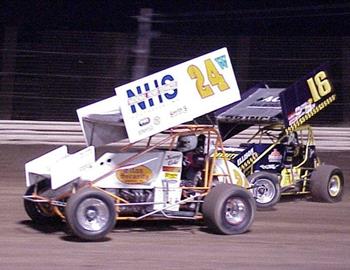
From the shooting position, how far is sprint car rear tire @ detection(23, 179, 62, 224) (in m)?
13.2

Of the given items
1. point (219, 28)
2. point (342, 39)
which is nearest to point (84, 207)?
point (342, 39)

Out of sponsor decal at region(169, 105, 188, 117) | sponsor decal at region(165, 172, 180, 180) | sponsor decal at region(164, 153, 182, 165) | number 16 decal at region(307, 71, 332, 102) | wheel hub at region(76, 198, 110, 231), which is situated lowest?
wheel hub at region(76, 198, 110, 231)

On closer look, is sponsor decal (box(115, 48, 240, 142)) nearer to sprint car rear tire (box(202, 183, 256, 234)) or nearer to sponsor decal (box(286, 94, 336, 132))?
sprint car rear tire (box(202, 183, 256, 234))

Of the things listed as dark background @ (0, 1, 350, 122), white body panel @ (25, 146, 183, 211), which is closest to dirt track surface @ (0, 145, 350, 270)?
white body panel @ (25, 146, 183, 211)

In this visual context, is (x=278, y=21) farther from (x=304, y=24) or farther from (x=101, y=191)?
(x=101, y=191)

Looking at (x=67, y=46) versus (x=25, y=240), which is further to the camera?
(x=67, y=46)

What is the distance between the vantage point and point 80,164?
1287 cm

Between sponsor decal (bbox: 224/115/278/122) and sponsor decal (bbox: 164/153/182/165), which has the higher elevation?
sponsor decal (bbox: 224/115/278/122)

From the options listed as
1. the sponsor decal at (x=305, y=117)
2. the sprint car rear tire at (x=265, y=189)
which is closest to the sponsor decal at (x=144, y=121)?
the sprint car rear tire at (x=265, y=189)

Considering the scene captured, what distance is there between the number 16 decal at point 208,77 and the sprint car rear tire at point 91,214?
1752 mm

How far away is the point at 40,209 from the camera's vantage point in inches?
526

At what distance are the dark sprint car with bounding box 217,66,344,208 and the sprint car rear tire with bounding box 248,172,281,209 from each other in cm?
1

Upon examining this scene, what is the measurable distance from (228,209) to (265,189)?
8.14ft

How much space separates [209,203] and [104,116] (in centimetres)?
171
